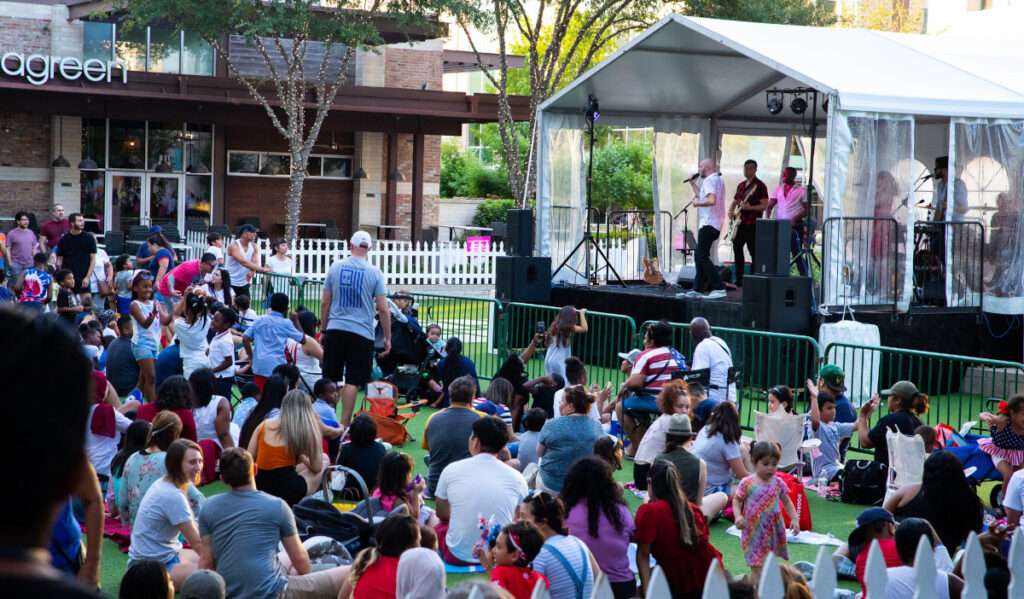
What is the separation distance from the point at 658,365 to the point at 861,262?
5.11 m

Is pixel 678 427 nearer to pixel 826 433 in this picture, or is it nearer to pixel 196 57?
pixel 826 433

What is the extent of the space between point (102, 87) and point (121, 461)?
A: 21.2 m

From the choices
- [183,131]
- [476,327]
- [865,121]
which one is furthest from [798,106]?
[183,131]

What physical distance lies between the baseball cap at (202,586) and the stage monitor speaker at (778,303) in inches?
369

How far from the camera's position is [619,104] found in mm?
18062

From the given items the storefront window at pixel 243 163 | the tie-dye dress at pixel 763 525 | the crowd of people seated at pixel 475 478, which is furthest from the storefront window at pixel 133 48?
the tie-dye dress at pixel 763 525

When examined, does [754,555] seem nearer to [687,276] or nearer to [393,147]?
[687,276]

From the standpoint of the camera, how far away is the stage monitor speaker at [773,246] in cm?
1291

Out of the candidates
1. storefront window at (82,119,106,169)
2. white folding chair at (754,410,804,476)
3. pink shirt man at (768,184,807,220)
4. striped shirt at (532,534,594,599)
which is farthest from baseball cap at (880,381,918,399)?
storefront window at (82,119,106,169)

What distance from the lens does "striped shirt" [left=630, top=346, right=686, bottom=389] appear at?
31.1ft

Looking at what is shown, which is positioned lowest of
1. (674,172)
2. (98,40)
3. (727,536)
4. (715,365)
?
(727,536)

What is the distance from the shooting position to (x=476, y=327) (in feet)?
49.3

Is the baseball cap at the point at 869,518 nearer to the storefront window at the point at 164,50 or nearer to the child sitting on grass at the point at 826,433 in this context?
the child sitting on grass at the point at 826,433

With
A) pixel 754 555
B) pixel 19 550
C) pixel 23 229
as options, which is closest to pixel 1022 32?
pixel 23 229
